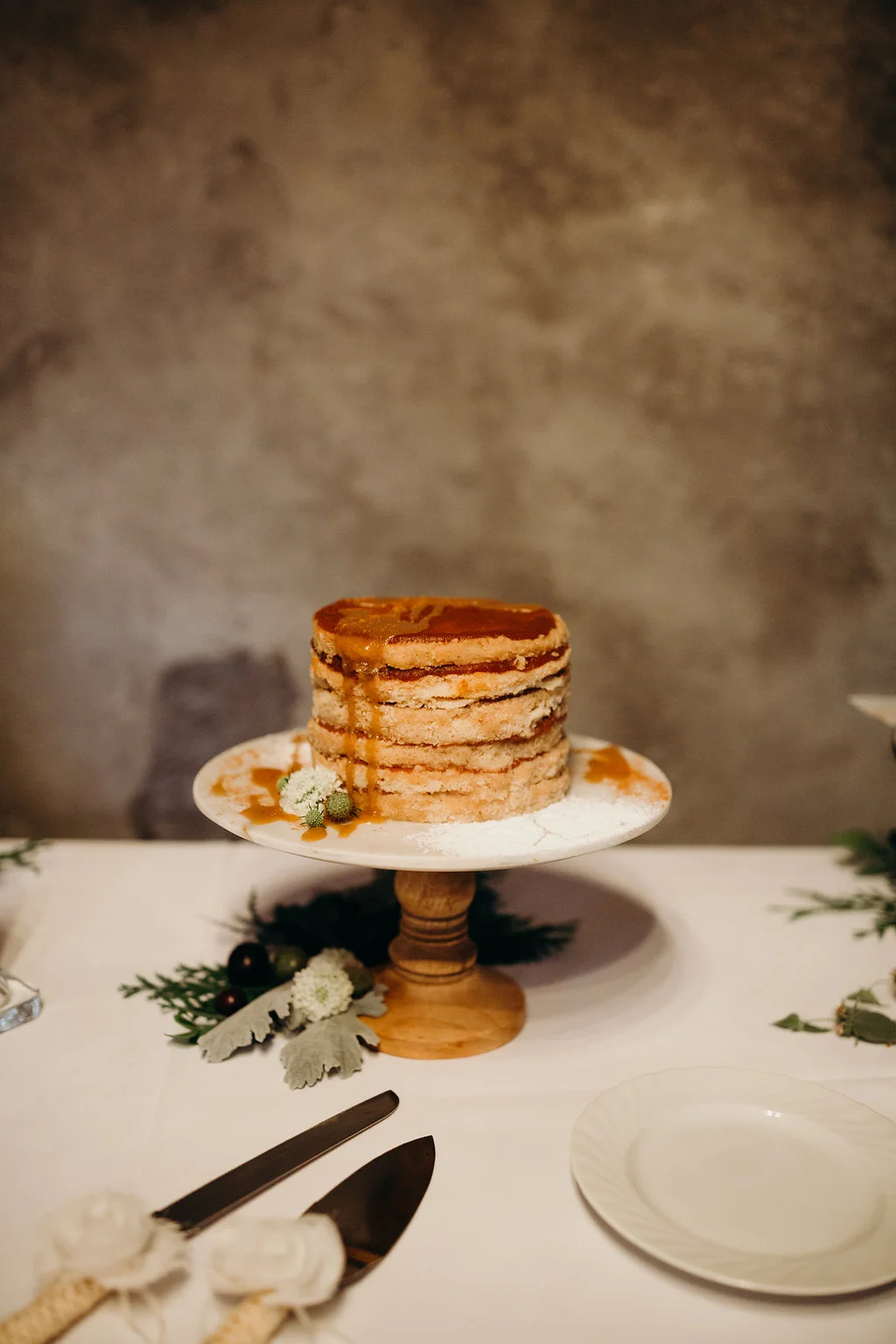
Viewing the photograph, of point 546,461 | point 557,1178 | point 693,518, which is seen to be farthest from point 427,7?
point 557,1178

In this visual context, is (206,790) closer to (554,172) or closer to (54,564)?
(54,564)

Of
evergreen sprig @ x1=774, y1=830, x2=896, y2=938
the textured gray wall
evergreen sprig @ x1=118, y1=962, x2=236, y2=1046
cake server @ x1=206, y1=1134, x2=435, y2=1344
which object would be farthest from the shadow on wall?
cake server @ x1=206, y1=1134, x2=435, y2=1344

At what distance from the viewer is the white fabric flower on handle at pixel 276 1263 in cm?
70

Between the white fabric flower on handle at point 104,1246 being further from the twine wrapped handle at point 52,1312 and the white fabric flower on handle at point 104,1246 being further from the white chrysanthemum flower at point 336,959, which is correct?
the white chrysanthemum flower at point 336,959

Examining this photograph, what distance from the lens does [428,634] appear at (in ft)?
3.46


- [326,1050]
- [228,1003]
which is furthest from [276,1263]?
[228,1003]

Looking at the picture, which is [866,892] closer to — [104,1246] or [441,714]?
[441,714]

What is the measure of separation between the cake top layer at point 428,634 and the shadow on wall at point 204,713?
68 cm

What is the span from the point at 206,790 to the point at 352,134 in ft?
3.81

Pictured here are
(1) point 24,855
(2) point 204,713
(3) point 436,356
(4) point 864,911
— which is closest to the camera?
(4) point 864,911

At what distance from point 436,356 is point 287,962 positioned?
42.1 inches

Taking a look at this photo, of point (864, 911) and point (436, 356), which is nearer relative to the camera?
point (864, 911)

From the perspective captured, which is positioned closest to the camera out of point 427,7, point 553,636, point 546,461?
point 553,636

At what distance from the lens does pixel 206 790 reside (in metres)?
1.14
